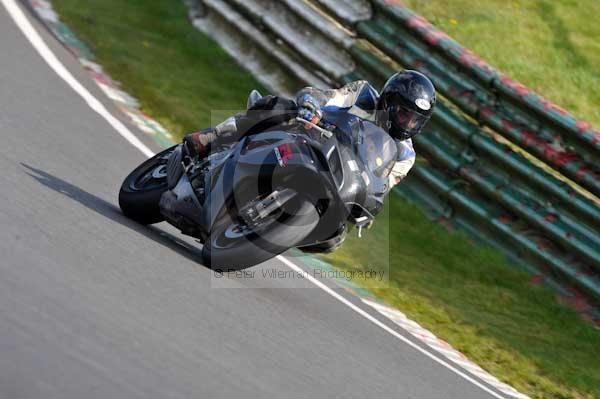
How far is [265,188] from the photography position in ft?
20.3

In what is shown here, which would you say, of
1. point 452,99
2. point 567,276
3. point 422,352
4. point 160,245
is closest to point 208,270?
point 160,245

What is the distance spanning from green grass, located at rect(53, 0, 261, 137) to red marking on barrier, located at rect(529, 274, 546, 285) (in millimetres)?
3390

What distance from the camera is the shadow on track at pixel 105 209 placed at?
254 inches

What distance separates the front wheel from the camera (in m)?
5.95

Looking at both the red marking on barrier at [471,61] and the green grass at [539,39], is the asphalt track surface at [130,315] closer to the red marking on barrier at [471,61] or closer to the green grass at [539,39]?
the red marking on barrier at [471,61]

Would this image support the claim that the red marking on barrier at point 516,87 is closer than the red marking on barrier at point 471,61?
Yes

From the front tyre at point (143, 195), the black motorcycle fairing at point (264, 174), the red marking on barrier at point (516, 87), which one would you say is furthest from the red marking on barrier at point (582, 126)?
the front tyre at point (143, 195)

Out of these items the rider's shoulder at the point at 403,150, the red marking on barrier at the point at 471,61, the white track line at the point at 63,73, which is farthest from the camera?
the red marking on barrier at the point at 471,61

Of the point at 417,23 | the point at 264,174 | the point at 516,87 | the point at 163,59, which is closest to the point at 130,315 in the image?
the point at 264,174

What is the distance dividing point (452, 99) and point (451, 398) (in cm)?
426

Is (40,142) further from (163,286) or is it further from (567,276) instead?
(567,276)

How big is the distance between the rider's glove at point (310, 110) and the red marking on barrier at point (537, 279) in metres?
3.41

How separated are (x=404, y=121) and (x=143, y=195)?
1755 mm

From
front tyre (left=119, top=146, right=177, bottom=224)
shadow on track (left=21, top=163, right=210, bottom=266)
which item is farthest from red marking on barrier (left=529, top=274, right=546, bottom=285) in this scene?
front tyre (left=119, top=146, right=177, bottom=224)
